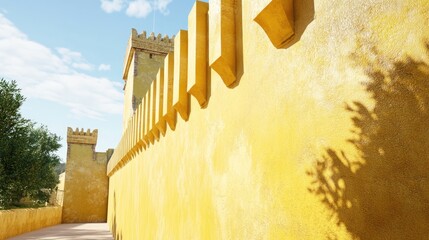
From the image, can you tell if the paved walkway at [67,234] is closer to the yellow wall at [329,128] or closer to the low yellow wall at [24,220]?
the low yellow wall at [24,220]

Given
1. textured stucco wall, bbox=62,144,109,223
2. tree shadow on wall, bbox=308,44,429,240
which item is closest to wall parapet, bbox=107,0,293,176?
tree shadow on wall, bbox=308,44,429,240

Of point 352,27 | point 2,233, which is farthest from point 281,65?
point 2,233

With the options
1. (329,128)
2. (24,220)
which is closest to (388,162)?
(329,128)

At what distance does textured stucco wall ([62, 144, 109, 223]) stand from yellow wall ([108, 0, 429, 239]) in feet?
68.9

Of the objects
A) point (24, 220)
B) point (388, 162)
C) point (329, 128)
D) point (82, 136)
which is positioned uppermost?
point (82, 136)

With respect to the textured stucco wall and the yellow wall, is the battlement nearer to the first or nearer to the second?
the textured stucco wall

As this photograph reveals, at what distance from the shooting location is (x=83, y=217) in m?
20.9

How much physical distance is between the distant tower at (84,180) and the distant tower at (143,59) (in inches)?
239

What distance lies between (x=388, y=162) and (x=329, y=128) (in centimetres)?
29

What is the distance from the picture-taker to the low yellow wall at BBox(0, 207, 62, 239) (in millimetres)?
12164

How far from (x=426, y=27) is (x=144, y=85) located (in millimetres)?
17745

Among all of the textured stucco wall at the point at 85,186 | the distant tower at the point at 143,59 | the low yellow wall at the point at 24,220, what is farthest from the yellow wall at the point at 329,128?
the textured stucco wall at the point at 85,186

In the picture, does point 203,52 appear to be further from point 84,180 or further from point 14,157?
point 84,180

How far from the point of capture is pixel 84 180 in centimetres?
2155
